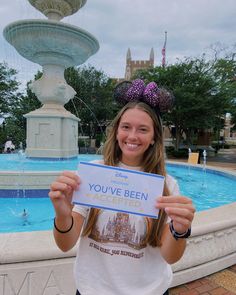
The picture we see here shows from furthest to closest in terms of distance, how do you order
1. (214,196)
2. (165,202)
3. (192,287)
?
(214,196)
(192,287)
(165,202)

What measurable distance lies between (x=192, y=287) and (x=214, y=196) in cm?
471

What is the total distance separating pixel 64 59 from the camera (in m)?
10.7

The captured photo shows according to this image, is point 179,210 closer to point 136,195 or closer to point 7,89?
point 136,195

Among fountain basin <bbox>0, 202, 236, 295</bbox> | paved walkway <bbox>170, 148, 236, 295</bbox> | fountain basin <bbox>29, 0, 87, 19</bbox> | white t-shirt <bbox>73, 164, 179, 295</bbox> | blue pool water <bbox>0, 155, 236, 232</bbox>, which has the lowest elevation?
paved walkway <bbox>170, 148, 236, 295</bbox>

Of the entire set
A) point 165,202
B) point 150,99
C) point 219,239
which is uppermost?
point 150,99

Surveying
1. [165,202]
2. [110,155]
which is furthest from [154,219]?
[110,155]

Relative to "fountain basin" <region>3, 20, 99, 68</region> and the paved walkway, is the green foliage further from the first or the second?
the paved walkway

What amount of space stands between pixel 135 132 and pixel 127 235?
54cm

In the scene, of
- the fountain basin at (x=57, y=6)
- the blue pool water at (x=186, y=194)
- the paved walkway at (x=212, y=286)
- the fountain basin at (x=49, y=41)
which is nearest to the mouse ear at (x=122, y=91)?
the paved walkway at (x=212, y=286)

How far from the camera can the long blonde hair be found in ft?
4.59

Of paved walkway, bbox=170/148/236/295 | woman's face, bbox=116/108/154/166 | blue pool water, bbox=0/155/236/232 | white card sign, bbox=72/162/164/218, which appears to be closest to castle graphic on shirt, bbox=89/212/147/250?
white card sign, bbox=72/162/164/218

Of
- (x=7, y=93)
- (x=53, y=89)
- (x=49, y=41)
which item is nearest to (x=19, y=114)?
(x=7, y=93)

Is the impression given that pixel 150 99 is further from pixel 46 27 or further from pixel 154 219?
pixel 46 27

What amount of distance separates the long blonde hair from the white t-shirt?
0.03 metres
